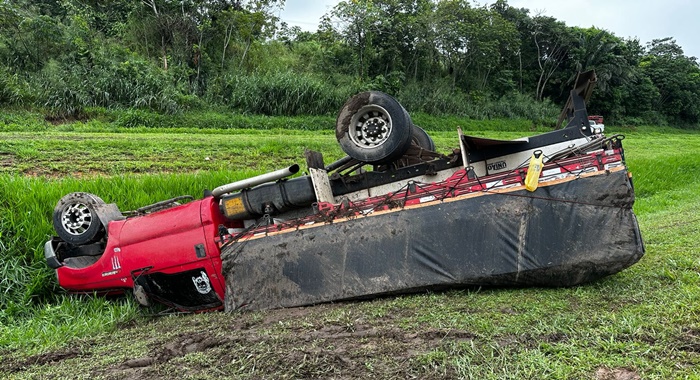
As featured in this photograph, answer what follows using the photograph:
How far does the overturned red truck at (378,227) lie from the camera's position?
4094mm

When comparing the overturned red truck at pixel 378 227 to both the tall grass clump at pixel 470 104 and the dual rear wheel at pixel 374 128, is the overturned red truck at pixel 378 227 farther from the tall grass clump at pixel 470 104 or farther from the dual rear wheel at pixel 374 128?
the tall grass clump at pixel 470 104

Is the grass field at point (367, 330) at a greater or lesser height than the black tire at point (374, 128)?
lesser

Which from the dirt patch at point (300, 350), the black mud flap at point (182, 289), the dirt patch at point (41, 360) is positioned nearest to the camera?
the dirt patch at point (300, 350)

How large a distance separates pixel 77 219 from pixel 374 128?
3.18 meters

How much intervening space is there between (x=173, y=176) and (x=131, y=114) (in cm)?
829

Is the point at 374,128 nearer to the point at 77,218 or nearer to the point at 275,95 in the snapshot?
the point at 77,218

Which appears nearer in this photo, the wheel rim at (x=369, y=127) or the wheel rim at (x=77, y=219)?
the wheel rim at (x=369, y=127)

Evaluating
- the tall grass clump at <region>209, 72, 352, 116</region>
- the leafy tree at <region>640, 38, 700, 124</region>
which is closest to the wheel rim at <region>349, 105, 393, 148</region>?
the tall grass clump at <region>209, 72, 352, 116</region>

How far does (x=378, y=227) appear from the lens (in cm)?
453

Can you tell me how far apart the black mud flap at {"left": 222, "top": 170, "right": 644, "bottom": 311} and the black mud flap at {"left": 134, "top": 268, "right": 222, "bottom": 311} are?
1.18ft

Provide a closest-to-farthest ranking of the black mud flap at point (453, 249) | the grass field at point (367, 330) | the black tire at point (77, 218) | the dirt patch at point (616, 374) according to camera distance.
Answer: the dirt patch at point (616, 374)
the grass field at point (367, 330)
the black mud flap at point (453, 249)
the black tire at point (77, 218)

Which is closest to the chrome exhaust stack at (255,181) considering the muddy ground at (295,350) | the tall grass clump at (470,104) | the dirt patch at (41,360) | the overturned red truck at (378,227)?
the overturned red truck at (378,227)

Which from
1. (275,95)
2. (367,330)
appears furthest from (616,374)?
(275,95)

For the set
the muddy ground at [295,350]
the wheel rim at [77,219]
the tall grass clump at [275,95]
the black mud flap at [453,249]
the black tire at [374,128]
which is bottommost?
the muddy ground at [295,350]
